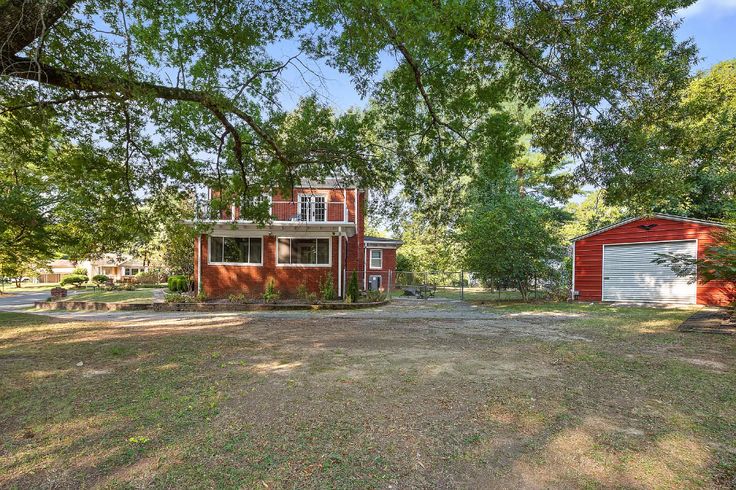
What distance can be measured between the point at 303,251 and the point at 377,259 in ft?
38.9

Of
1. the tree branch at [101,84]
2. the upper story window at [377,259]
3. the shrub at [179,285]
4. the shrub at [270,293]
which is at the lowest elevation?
the shrub at [179,285]

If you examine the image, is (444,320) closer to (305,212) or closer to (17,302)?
(305,212)

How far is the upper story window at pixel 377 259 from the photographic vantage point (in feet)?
90.0

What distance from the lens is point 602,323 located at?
9648 millimetres

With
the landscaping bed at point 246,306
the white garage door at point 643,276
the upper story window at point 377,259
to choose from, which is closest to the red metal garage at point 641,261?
the white garage door at point 643,276

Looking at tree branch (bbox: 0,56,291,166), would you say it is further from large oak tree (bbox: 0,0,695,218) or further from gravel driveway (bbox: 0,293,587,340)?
gravel driveway (bbox: 0,293,587,340)

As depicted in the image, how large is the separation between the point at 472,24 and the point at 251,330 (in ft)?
25.6

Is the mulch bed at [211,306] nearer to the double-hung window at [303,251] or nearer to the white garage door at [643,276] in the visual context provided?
the double-hung window at [303,251]

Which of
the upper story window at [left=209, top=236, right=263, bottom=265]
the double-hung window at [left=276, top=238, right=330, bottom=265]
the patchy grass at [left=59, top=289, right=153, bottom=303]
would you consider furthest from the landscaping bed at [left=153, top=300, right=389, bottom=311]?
the patchy grass at [left=59, top=289, right=153, bottom=303]

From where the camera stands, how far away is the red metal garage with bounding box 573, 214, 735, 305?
13.7 metres

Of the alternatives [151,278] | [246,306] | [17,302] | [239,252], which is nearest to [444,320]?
[246,306]

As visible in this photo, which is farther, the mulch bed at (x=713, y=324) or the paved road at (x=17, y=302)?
the paved road at (x=17, y=302)

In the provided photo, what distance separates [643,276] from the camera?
1500cm

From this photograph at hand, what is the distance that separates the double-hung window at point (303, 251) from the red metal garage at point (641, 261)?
11.8m
